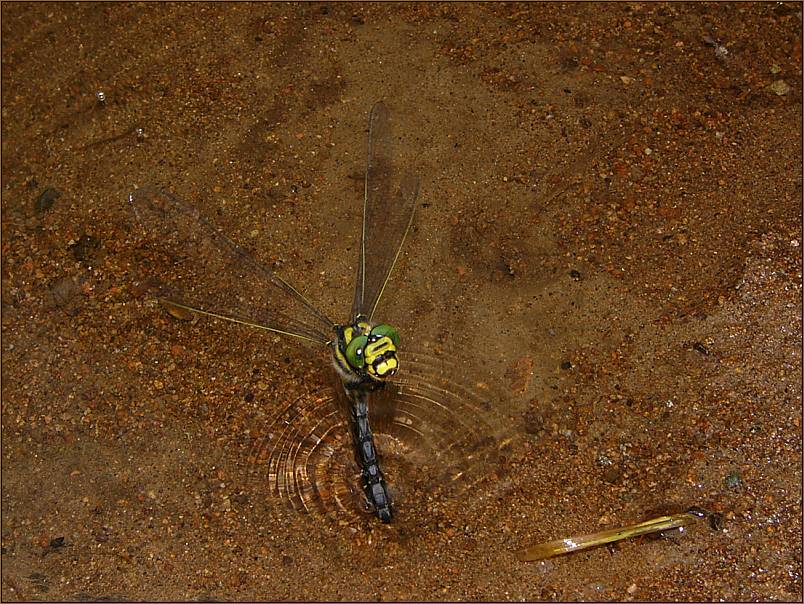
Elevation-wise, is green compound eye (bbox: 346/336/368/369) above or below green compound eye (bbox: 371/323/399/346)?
below

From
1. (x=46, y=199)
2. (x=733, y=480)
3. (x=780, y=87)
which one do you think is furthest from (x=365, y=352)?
(x=780, y=87)

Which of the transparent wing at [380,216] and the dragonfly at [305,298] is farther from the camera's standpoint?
the transparent wing at [380,216]

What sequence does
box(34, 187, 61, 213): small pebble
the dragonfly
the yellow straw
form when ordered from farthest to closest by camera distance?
box(34, 187, 61, 213): small pebble
the dragonfly
the yellow straw

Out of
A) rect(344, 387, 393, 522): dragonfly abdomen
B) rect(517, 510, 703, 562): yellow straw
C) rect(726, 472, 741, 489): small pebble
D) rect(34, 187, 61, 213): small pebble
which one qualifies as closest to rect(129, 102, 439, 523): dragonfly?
rect(344, 387, 393, 522): dragonfly abdomen

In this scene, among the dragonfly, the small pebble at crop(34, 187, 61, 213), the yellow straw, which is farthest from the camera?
the small pebble at crop(34, 187, 61, 213)

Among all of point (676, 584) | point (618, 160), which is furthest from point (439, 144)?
point (676, 584)

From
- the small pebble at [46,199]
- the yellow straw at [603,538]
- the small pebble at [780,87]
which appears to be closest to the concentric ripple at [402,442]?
the yellow straw at [603,538]

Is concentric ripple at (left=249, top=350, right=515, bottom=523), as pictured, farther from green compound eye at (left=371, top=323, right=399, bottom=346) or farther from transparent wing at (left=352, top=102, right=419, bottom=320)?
transparent wing at (left=352, top=102, right=419, bottom=320)

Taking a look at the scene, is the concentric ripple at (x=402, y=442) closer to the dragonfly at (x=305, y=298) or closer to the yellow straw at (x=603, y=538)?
the dragonfly at (x=305, y=298)
